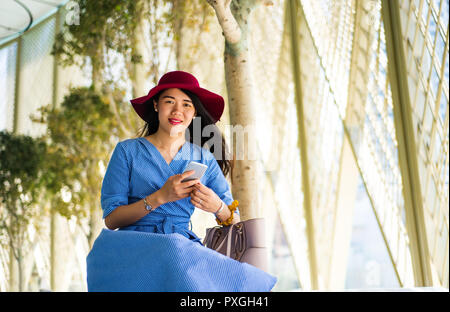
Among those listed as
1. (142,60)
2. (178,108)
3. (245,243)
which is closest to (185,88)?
(178,108)

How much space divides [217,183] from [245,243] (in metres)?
0.30

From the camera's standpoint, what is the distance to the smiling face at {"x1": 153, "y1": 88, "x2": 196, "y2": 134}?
71.6 inches

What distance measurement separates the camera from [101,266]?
1.45m

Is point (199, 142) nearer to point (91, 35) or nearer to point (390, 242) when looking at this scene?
point (390, 242)

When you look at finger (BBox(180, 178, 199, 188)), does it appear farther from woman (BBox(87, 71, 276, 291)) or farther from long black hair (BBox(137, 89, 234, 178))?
long black hair (BBox(137, 89, 234, 178))

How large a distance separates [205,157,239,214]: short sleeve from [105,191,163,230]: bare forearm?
0.36 meters

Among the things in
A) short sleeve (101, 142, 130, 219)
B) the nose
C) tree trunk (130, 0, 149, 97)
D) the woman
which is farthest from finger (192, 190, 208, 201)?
tree trunk (130, 0, 149, 97)

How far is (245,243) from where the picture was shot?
1.76m

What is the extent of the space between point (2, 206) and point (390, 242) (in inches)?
171

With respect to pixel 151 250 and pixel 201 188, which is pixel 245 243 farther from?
pixel 151 250

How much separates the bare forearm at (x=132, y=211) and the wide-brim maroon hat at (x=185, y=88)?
0.49m

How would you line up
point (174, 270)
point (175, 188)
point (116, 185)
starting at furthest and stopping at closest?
point (116, 185), point (175, 188), point (174, 270)

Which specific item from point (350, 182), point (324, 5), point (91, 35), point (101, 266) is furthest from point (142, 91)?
point (101, 266)

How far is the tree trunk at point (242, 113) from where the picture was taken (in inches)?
120
